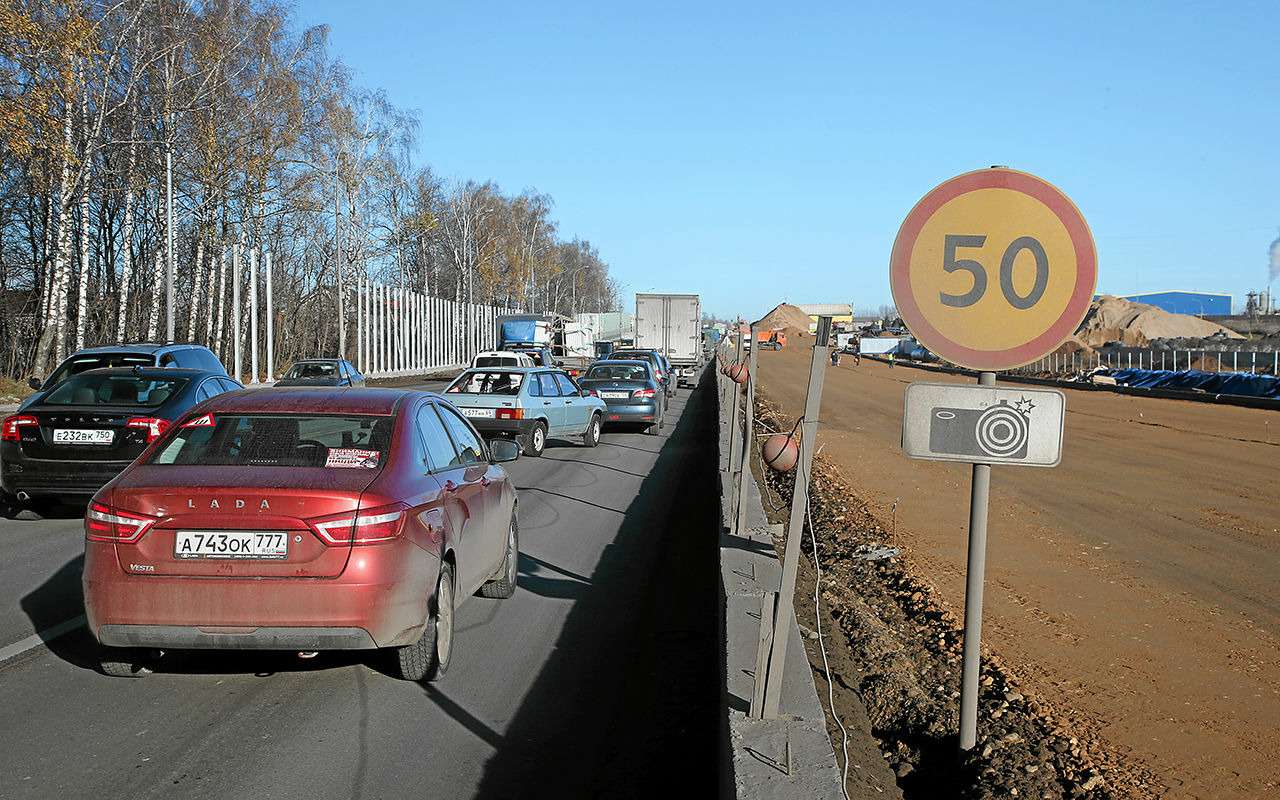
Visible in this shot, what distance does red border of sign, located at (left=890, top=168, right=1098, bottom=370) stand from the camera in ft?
13.3

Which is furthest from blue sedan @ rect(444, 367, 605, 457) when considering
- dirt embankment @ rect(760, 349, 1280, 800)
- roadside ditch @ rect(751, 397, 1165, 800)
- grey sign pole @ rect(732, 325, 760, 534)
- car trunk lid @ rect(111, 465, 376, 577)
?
car trunk lid @ rect(111, 465, 376, 577)

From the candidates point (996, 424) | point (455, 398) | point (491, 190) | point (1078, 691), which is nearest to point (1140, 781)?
point (1078, 691)

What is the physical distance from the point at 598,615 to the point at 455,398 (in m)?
11.2

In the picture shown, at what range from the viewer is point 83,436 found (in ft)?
35.2

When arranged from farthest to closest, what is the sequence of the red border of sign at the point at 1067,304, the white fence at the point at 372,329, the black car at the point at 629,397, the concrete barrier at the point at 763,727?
the white fence at the point at 372,329
the black car at the point at 629,397
the red border of sign at the point at 1067,304
the concrete barrier at the point at 763,727

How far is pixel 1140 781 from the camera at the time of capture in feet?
15.3

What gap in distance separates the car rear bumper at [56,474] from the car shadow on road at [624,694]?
431 centimetres

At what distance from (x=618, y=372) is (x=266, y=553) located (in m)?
20.1

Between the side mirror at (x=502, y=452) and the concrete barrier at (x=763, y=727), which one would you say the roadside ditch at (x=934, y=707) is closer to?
the concrete barrier at (x=763, y=727)

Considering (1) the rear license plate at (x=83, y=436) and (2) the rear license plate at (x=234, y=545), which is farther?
(1) the rear license plate at (x=83, y=436)

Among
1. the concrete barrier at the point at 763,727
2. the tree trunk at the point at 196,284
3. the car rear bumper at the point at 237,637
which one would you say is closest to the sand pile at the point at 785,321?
the concrete barrier at the point at 763,727

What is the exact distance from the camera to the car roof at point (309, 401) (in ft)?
20.4

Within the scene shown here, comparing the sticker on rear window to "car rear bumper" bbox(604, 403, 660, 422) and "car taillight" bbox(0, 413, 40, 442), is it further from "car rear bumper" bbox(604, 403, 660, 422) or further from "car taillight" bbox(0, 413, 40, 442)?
"car rear bumper" bbox(604, 403, 660, 422)

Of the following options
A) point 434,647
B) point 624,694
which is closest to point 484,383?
point 434,647
